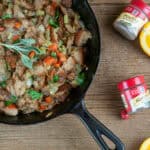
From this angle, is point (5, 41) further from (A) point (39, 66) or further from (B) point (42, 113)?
(B) point (42, 113)

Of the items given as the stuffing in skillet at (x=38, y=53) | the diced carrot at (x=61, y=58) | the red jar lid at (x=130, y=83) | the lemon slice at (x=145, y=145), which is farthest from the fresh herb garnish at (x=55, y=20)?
the lemon slice at (x=145, y=145)

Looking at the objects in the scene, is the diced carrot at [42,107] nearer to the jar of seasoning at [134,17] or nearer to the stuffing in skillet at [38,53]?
the stuffing in skillet at [38,53]

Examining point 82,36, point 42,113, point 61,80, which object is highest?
point 82,36

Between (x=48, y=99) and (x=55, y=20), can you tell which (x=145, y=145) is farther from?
(x=55, y=20)

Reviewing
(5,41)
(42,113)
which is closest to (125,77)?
(42,113)

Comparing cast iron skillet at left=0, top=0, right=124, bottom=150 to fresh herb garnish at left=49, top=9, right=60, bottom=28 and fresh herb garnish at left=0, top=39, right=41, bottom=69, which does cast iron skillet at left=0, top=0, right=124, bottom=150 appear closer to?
fresh herb garnish at left=49, top=9, right=60, bottom=28

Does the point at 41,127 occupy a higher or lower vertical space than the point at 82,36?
lower
